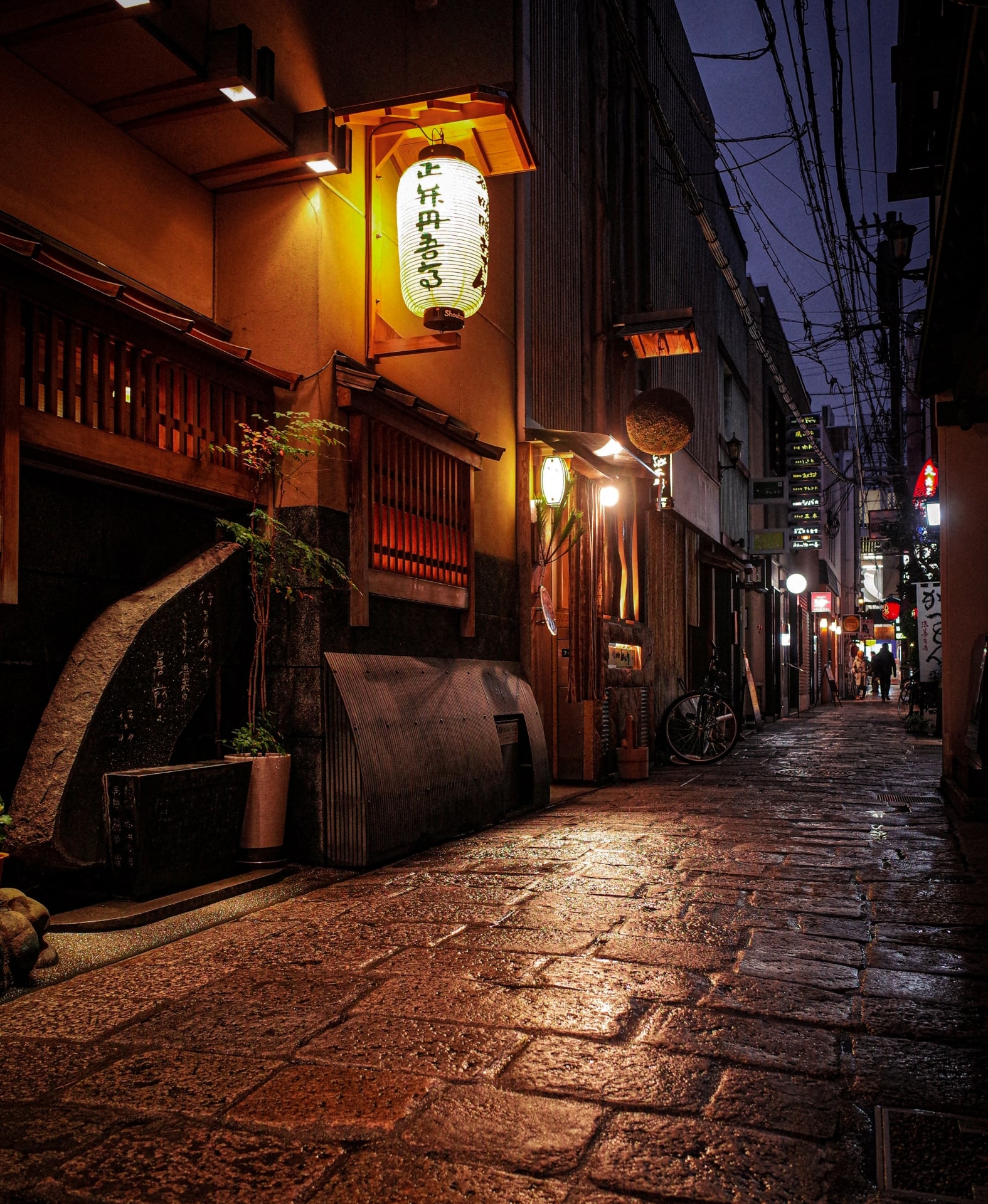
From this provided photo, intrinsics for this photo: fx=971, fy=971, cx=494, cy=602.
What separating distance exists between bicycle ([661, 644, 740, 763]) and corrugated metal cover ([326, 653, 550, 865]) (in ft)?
19.7

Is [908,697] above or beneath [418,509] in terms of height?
beneath

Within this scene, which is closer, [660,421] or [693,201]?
[660,421]

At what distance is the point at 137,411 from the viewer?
21.8 feet

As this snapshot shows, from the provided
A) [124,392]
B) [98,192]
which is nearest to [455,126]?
[98,192]

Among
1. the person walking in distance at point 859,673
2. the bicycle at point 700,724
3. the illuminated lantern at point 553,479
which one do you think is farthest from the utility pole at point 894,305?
the person walking in distance at point 859,673

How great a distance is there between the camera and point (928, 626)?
20312 mm

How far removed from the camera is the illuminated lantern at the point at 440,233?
8.25m

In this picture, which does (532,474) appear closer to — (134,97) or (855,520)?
(134,97)

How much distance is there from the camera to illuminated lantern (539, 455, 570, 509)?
474 inches

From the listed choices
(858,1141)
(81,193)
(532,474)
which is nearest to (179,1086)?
(858,1141)

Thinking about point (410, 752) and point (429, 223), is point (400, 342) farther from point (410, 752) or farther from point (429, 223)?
point (410, 752)

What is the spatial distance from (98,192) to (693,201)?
15.6 metres

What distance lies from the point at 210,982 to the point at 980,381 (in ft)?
31.4

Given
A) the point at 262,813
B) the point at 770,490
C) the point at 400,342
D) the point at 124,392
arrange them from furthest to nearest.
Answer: the point at 770,490
the point at 400,342
the point at 262,813
the point at 124,392
